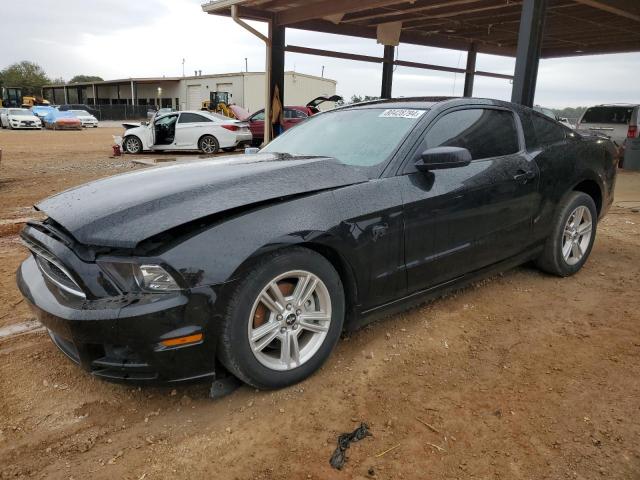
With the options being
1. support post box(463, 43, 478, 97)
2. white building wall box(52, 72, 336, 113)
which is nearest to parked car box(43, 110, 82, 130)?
white building wall box(52, 72, 336, 113)

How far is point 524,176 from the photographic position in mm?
3623

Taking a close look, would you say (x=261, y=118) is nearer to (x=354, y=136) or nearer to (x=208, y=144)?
(x=208, y=144)

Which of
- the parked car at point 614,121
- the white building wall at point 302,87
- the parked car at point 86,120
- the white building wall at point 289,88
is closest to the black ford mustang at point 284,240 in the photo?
the parked car at point 614,121

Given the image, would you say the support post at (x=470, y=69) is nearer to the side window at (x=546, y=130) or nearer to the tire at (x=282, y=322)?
the side window at (x=546, y=130)

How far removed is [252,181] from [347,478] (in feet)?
4.86

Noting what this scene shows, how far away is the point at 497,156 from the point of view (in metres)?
3.55

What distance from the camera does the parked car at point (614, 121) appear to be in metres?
12.5

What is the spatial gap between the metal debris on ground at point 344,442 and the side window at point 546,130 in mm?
2808

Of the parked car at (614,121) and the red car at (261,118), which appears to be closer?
the parked car at (614,121)

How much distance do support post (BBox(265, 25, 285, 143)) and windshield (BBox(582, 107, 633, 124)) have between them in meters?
9.06

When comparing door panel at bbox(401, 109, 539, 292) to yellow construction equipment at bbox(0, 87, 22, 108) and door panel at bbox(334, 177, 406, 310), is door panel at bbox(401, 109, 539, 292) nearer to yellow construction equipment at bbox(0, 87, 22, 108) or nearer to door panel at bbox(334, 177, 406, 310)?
door panel at bbox(334, 177, 406, 310)

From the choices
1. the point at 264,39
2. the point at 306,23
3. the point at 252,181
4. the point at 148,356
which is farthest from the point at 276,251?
the point at 306,23

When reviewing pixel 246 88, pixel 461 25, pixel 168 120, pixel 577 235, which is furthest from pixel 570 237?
pixel 246 88

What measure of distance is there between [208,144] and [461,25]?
839cm
